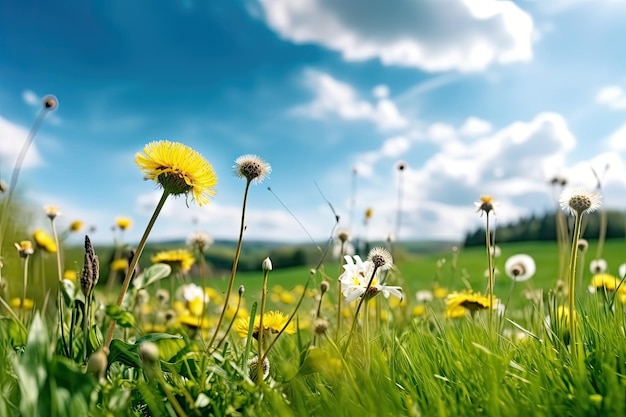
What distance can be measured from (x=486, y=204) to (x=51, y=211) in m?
1.60

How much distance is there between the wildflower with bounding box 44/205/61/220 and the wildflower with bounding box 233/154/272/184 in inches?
39.1

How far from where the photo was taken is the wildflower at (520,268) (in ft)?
7.84

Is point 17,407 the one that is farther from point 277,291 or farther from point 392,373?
point 277,291

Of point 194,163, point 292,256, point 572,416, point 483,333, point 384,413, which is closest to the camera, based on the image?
point 384,413

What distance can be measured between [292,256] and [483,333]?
2352 centimetres

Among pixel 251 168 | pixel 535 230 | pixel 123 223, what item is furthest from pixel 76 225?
pixel 535 230

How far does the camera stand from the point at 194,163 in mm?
1396

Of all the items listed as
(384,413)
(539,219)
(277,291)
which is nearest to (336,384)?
(384,413)

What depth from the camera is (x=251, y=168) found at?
59.2 inches

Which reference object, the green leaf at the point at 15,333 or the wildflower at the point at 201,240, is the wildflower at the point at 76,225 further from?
the green leaf at the point at 15,333

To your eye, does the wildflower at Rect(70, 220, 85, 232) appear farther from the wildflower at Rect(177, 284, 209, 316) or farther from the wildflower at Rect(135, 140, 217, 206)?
the wildflower at Rect(135, 140, 217, 206)

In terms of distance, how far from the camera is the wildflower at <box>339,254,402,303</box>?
139 cm

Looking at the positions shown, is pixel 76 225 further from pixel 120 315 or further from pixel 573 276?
pixel 573 276

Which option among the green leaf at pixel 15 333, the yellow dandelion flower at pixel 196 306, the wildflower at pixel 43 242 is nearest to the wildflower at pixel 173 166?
the green leaf at pixel 15 333
